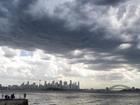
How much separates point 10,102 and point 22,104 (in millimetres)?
5073

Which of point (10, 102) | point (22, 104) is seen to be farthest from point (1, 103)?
point (22, 104)

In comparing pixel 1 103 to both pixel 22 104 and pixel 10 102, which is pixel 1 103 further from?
pixel 22 104

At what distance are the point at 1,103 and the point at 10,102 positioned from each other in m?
3.38

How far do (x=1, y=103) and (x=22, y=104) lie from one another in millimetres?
8413

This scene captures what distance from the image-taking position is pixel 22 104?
82625mm

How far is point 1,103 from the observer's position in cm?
7556

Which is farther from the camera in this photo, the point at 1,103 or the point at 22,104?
the point at 22,104
